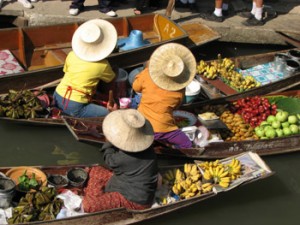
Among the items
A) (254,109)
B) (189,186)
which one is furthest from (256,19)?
(189,186)

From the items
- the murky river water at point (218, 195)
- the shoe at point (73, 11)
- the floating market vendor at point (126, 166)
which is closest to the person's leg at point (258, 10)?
the shoe at point (73, 11)

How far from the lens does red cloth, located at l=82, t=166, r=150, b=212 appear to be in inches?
212

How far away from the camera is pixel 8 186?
213 inches

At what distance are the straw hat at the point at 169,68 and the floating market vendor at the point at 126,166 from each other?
1011 mm

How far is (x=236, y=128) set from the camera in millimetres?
7215

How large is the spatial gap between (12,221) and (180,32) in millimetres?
4735

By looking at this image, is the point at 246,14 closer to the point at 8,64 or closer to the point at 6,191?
the point at 8,64

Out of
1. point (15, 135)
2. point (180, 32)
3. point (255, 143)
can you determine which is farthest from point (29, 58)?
point (255, 143)

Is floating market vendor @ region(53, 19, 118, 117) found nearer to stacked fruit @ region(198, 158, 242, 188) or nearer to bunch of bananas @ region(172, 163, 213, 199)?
bunch of bananas @ region(172, 163, 213, 199)

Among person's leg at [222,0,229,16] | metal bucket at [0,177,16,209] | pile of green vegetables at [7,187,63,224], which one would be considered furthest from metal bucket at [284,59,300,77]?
metal bucket at [0,177,16,209]

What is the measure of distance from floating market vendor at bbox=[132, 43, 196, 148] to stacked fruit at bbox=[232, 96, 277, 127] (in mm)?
1418

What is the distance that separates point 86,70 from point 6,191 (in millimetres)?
2127

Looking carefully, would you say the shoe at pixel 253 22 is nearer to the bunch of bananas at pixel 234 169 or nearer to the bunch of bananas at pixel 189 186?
the bunch of bananas at pixel 234 169

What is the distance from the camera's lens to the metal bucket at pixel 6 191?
17.2ft
